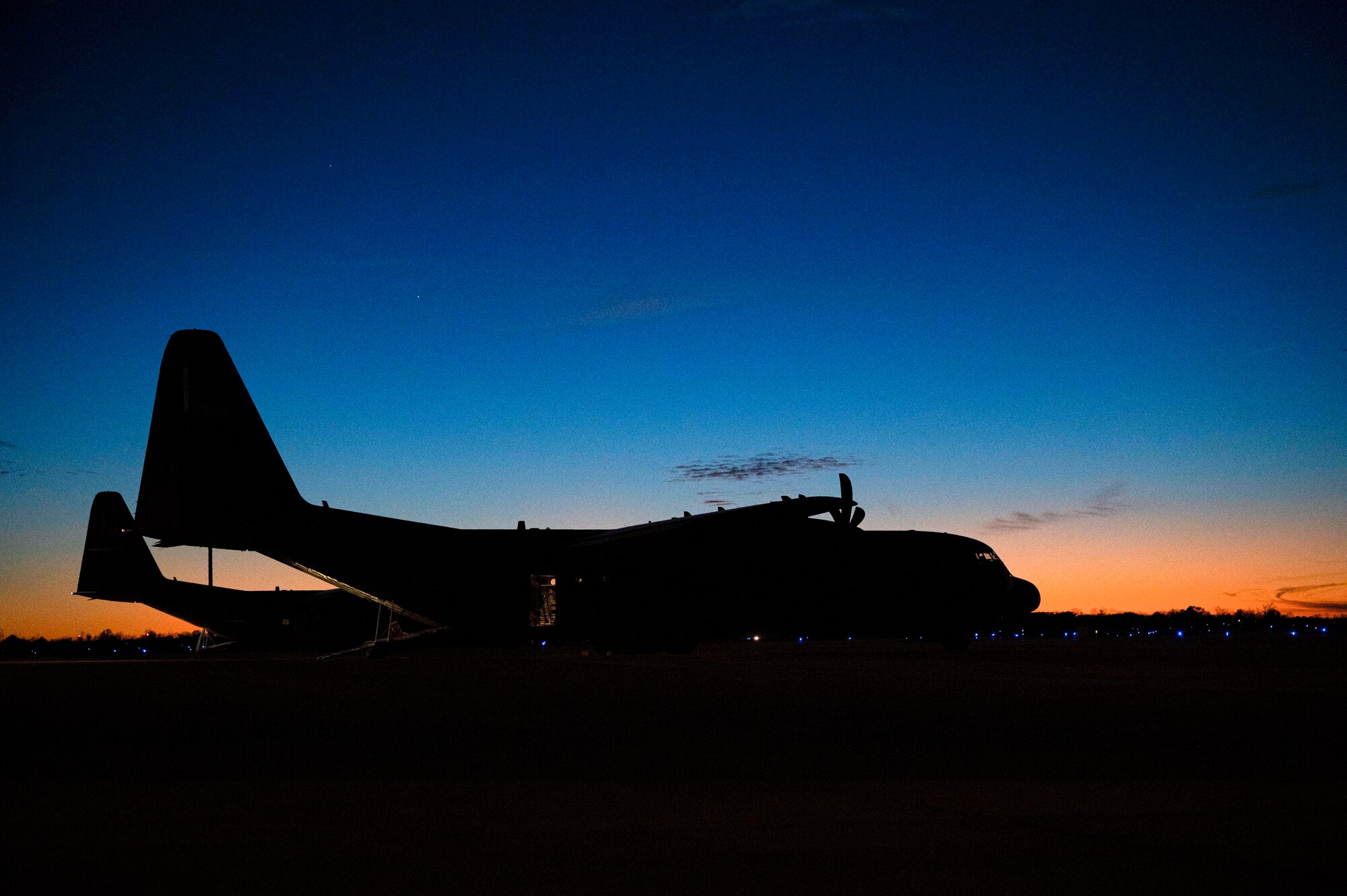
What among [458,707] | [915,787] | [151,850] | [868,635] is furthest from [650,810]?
[868,635]

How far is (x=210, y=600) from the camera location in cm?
4003

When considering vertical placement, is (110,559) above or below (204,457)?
below

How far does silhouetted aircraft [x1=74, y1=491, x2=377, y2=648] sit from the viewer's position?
3975 centimetres

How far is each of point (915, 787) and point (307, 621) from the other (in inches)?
1481

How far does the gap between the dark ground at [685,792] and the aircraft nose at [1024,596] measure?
19.1m

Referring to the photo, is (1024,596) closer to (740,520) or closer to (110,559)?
(740,520)

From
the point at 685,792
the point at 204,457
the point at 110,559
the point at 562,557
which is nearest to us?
the point at 685,792

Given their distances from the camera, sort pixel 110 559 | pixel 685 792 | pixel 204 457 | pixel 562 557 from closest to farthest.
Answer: pixel 685 792 → pixel 204 457 → pixel 562 557 → pixel 110 559

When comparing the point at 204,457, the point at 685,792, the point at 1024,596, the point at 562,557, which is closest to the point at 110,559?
the point at 204,457

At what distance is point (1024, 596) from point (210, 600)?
2866 cm

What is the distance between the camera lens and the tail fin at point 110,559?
39594 millimetres

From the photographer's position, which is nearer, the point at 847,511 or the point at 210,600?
the point at 847,511

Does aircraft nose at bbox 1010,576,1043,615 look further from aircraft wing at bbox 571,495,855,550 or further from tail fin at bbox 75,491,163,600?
tail fin at bbox 75,491,163,600

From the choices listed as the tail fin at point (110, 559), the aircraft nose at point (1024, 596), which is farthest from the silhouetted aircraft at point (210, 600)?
the aircraft nose at point (1024, 596)
